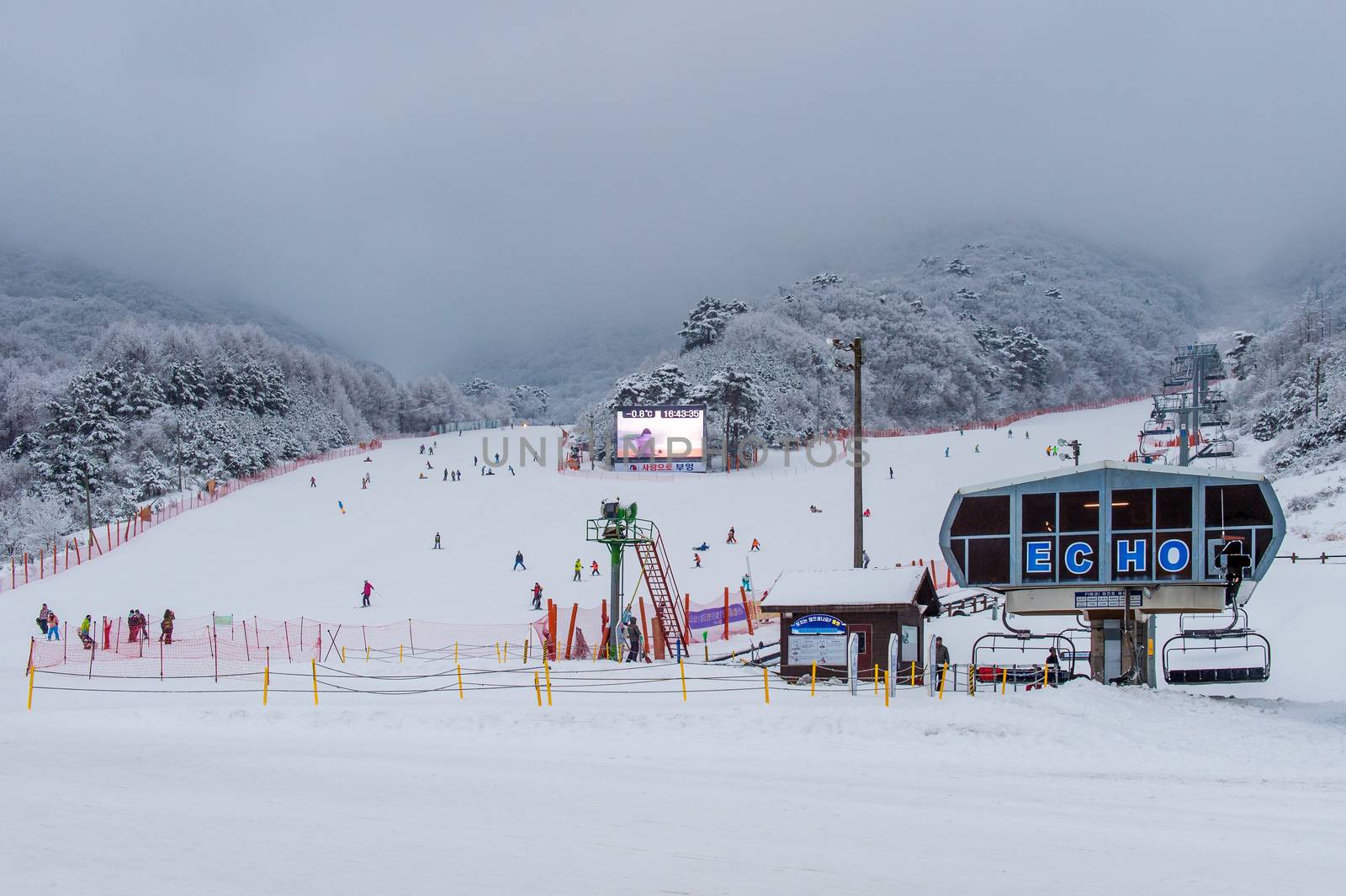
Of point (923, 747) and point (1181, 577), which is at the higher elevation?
point (1181, 577)

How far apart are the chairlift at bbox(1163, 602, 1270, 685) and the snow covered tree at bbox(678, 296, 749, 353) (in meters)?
98.0

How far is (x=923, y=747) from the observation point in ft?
55.5

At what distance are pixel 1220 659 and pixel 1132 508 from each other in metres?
8.97

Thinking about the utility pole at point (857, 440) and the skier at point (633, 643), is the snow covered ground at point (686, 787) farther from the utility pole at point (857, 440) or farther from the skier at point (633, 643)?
the utility pole at point (857, 440)

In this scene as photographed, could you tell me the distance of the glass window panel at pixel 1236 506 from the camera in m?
21.8

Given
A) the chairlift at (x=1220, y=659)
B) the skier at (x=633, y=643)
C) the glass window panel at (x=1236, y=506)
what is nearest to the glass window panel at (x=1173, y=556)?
the glass window panel at (x=1236, y=506)

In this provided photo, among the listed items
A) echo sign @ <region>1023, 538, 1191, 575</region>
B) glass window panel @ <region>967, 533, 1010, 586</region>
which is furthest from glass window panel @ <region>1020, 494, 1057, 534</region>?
glass window panel @ <region>967, 533, 1010, 586</region>

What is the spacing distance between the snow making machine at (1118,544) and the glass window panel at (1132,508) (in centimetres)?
2

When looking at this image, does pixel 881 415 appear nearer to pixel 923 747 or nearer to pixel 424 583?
pixel 424 583

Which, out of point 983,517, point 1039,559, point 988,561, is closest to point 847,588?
point 988,561

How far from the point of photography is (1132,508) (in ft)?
74.9

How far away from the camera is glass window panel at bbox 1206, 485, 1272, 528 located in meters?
21.8

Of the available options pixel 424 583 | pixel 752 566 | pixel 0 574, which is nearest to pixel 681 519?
pixel 752 566

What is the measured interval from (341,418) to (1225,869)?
13223 cm
